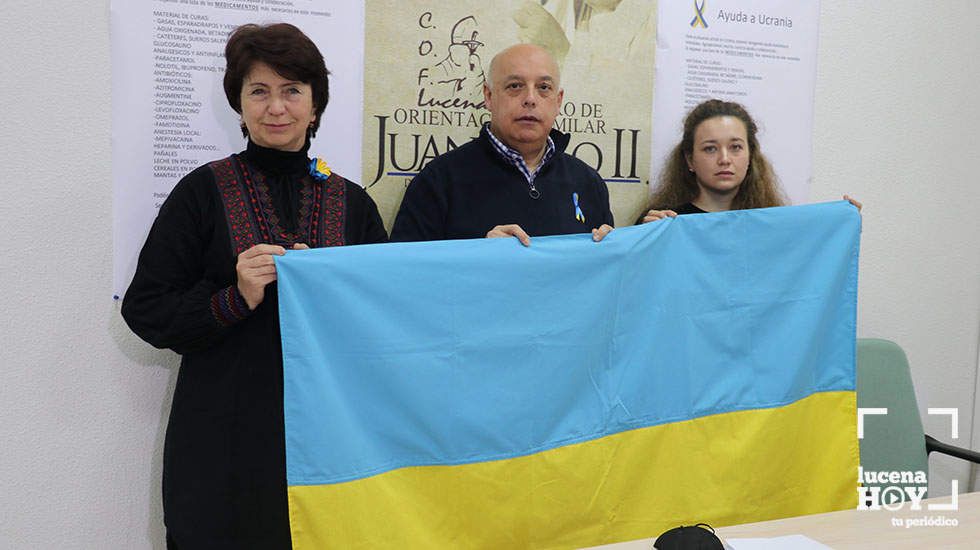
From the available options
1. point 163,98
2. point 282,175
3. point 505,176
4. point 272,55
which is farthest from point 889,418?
point 163,98

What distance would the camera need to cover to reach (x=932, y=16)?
9.93 ft

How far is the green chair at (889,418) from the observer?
8.64 feet

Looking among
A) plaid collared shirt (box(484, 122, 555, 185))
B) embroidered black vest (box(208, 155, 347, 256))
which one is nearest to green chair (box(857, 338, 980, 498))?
plaid collared shirt (box(484, 122, 555, 185))

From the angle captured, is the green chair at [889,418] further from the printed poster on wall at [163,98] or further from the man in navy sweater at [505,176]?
the printed poster on wall at [163,98]

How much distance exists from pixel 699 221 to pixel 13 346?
64.9 inches

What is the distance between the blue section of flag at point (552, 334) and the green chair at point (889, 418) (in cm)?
49

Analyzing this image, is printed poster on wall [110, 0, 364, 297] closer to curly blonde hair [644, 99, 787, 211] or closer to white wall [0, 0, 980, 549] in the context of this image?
white wall [0, 0, 980, 549]

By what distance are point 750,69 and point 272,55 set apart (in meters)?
1.65

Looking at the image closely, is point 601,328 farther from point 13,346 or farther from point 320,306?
point 13,346

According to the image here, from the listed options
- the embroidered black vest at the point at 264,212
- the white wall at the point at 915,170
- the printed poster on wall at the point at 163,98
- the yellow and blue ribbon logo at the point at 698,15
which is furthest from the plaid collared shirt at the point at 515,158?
the white wall at the point at 915,170

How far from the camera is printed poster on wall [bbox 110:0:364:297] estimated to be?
200 centimetres

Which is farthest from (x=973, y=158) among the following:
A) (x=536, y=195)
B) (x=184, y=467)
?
(x=184, y=467)

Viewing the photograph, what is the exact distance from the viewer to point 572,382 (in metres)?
1.92

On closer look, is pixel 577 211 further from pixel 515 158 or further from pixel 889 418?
pixel 889 418
